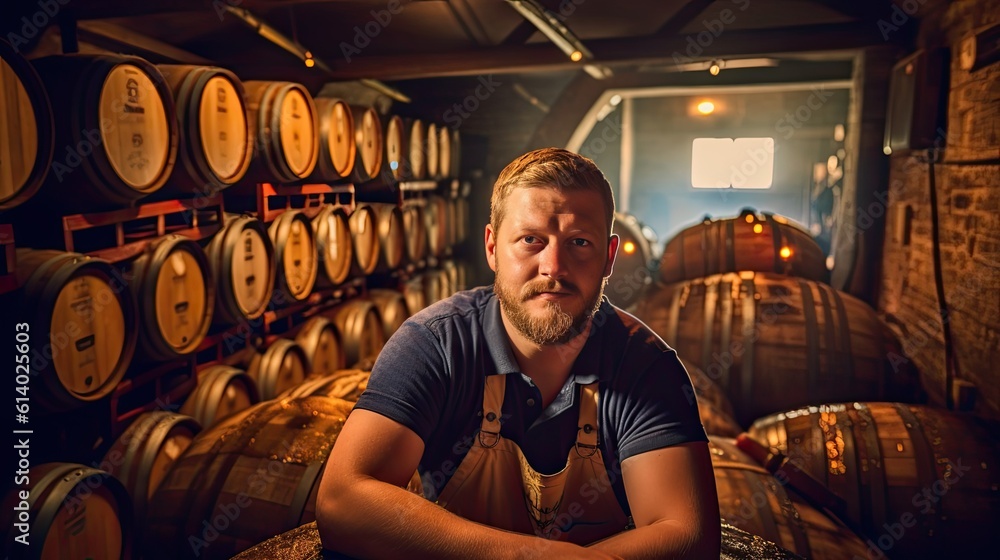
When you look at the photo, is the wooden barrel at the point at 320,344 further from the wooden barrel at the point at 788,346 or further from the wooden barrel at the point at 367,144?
the wooden barrel at the point at 788,346

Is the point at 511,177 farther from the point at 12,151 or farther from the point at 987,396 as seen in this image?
the point at 987,396

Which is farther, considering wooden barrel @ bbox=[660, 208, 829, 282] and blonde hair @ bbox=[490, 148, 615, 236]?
wooden barrel @ bbox=[660, 208, 829, 282]

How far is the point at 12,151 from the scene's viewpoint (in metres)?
2.53

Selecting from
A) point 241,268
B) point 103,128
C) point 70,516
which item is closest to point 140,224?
point 241,268

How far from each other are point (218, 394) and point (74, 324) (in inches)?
46.6

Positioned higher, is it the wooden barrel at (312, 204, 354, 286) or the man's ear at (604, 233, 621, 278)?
the man's ear at (604, 233, 621, 278)

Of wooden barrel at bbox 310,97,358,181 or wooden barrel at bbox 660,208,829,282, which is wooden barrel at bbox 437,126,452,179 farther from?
wooden barrel at bbox 660,208,829,282

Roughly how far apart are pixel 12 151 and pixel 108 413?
1398 millimetres

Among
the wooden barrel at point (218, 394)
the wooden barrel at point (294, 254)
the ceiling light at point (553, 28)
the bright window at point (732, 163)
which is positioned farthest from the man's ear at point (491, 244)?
the bright window at point (732, 163)

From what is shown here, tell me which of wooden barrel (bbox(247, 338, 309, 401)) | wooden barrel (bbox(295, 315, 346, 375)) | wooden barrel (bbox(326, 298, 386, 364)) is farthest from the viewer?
wooden barrel (bbox(326, 298, 386, 364))

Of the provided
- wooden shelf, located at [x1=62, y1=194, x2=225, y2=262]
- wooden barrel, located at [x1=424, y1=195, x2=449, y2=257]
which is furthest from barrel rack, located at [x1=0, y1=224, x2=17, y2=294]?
wooden barrel, located at [x1=424, y1=195, x2=449, y2=257]

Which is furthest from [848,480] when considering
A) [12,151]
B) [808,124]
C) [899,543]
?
[808,124]

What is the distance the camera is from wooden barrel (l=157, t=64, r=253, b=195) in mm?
3709

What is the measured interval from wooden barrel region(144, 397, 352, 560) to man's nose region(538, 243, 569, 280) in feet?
4.24
